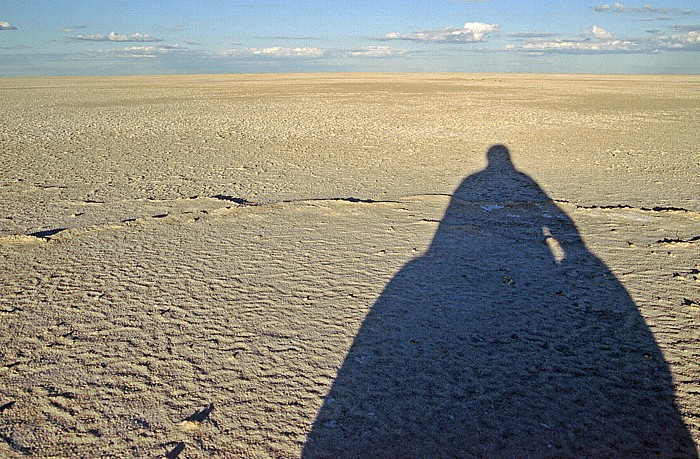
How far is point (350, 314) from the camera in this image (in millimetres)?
3193

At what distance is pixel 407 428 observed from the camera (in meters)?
2.23

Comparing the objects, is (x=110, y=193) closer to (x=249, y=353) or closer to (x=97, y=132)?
(x=249, y=353)

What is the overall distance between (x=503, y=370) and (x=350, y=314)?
39.3 inches

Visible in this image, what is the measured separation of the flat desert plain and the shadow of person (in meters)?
0.01

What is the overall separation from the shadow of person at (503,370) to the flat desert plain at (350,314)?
0.5 inches

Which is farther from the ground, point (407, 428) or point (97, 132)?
point (97, 132)

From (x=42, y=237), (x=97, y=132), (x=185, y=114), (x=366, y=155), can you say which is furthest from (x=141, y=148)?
(x=185, y=114)

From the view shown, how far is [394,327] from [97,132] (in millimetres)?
11603

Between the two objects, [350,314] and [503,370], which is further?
[350,314]

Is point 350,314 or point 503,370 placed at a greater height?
point 350,314

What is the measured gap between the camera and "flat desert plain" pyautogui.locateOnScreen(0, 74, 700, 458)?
7.32 ft

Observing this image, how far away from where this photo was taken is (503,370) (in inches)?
103

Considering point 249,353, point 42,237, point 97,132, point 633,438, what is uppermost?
point 97,132

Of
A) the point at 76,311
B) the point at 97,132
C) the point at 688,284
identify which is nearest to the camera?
the point at 76,311
